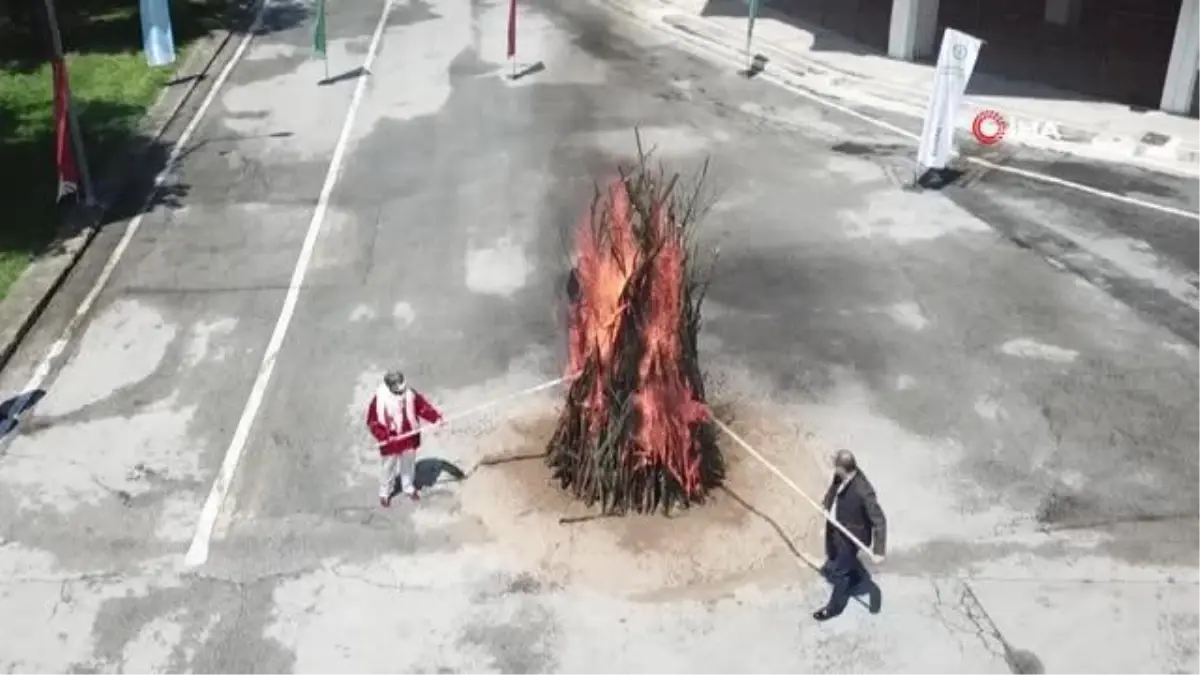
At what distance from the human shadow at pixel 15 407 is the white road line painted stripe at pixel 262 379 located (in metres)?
2.31

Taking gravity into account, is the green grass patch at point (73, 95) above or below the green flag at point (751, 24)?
below

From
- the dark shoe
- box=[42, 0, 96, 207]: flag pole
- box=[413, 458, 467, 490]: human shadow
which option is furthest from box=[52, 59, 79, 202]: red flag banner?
the dark shoe

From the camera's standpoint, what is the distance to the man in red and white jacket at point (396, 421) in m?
11.4

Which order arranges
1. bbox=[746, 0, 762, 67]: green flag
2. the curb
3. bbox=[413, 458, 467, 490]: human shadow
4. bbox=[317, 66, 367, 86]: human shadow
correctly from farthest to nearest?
bbox=[746, 0, 762, 67]: green flag
bbox=[317, 66, 367, 86]: human shadow
the curb
bbox=[413, 458, 467, 490]: human shadow

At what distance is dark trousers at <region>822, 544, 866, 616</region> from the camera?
10180 millimetres

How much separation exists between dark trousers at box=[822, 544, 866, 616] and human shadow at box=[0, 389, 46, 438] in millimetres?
8489

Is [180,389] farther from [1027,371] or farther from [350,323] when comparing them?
[1027,371]

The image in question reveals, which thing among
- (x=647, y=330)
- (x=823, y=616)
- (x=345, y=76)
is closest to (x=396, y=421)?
(x=647, y=330)

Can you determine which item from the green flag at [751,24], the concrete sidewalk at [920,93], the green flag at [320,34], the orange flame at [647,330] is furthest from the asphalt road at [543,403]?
the green flag at [751,24]

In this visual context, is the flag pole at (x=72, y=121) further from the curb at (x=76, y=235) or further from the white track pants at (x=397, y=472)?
the white track pants at (x=397, y=472)

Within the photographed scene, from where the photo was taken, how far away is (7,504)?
471 inches

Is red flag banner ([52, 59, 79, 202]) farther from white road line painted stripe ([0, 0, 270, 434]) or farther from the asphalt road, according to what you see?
the asphalt road

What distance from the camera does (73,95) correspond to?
72.7 ft

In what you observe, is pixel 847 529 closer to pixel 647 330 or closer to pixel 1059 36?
pixel 647 330
